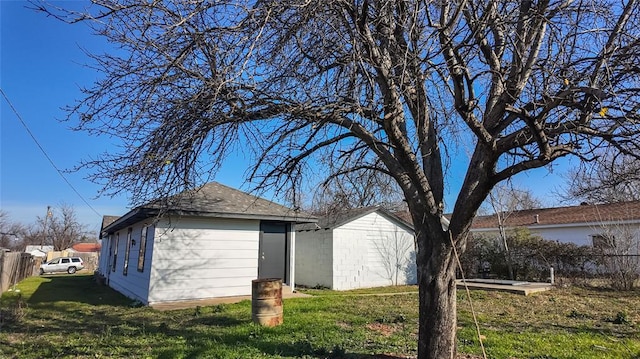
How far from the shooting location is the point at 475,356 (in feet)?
18.6

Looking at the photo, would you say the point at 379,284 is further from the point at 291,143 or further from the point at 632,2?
the point at 632,2

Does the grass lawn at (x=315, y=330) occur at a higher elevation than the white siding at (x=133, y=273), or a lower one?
lower

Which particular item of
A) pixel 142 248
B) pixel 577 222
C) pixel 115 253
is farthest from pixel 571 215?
pixel 115 253

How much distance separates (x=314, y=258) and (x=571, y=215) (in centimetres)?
1656

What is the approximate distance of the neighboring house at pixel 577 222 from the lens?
1741cm

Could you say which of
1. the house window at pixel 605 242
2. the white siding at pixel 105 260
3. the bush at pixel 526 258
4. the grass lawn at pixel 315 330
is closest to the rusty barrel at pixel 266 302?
the grass lawn at pixel 315 330

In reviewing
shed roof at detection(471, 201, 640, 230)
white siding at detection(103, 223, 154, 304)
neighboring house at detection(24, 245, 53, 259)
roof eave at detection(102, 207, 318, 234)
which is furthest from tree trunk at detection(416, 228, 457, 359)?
neighboring house at detection(24, 245, 53, 259)

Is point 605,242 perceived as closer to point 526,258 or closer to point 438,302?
point 526,258

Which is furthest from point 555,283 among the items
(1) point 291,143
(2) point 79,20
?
(2) point 79,20

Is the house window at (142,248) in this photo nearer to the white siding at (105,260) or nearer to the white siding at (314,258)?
the white siding at (314,258)

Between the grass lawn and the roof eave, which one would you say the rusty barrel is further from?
the roof eave

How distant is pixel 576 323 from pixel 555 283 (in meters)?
8.02

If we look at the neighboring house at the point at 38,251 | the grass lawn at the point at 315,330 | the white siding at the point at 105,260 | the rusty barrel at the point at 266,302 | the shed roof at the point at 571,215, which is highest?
the shed roof at the point at 571,215

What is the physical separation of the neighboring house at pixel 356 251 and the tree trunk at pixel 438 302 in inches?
418
